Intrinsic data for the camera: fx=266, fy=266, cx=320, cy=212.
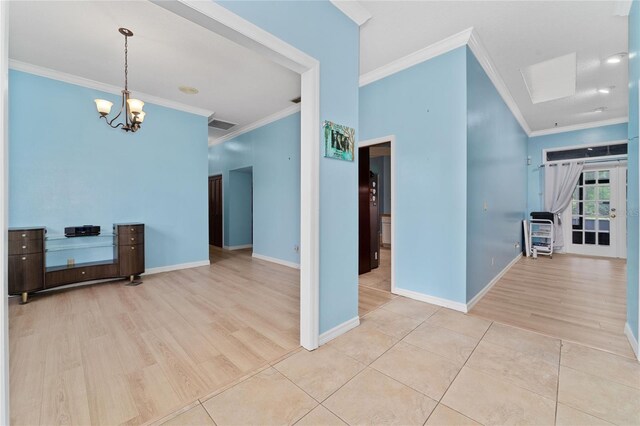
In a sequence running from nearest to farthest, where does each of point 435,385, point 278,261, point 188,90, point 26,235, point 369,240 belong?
point 435,385 < point 26,235 < point 188,90 < point 369,240 < point 278,261

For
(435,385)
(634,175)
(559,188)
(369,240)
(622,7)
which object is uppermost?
(622,7)

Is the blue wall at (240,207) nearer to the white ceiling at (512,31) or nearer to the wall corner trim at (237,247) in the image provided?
the wall corner trim at (237,247)

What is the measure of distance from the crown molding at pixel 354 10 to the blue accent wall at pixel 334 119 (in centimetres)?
4

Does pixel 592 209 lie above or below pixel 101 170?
below

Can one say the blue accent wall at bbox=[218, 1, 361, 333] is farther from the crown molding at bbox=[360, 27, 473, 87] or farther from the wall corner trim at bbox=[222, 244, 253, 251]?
the wall corner trim at bbox=[222, 244, 253, 251]

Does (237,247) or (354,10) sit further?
(237,247)

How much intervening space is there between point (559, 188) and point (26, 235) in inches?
381

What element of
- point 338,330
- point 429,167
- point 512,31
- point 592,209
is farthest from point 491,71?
point 592,209

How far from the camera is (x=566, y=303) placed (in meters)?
3.20

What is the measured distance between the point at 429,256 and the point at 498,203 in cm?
197

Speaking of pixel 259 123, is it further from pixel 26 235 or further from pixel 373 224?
pixel 26 235

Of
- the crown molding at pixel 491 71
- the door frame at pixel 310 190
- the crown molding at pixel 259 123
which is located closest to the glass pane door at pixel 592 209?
the crown molding at pixel 491 71

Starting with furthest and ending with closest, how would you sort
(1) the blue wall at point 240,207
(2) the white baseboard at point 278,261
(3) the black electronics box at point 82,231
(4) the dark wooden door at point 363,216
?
(1) the blue wall at point 240,207 < (2) the white baseboard at point 278,261 < (4) the dark wooden door at point 363,216 < (3) the black electronics box at point 82,231

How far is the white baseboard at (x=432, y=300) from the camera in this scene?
2.94 metres
